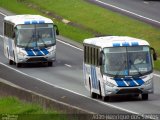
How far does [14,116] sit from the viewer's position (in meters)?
26.8

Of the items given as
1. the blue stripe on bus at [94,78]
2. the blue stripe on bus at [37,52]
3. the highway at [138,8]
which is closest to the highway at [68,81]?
the blue stripe on bus at [94,78]

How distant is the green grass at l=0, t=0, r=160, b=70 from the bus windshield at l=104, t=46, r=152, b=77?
1774 centimetres

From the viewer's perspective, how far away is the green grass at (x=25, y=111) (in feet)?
82.1

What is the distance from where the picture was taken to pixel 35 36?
52594mm

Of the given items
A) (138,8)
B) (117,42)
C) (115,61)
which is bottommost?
(138,8)

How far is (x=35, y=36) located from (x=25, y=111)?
24.9 meters

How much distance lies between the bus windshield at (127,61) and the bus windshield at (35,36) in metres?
18.1

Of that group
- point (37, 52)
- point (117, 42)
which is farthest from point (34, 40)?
point (117, 42)

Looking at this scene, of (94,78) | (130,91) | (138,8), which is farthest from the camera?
(138,8)

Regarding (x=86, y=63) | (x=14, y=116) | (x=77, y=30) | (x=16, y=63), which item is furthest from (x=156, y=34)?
(x=14, y=116)

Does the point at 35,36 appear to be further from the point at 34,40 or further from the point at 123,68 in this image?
the point at 123,68

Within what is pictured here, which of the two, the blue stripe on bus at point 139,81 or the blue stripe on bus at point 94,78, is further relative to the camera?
the blue stripe on bus at point 94,78

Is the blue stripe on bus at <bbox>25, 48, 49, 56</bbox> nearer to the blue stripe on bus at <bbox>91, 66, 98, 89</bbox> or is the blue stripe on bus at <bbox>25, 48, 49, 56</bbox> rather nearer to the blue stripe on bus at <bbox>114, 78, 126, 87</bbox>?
the blue stripe on bus at <bbox>91, 66, 98, 89</bbox>

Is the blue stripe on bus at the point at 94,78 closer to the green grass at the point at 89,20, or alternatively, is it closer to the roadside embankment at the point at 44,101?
the roadside embankment at the point at 44,101
